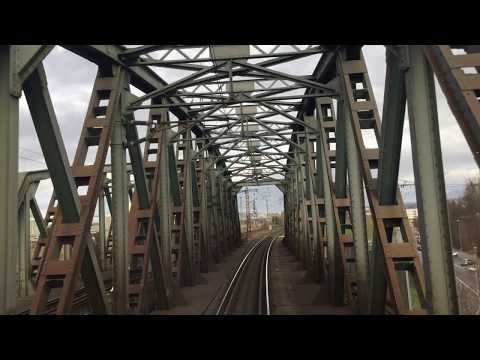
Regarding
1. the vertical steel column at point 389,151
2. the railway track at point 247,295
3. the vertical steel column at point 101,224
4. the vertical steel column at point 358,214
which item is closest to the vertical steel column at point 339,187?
the vertical steel column at point 358,214

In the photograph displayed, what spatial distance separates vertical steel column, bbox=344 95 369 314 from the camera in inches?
372

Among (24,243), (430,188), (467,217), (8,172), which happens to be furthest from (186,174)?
(467,217)

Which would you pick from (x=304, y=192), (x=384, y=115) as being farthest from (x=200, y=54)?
(x=304, y=192)

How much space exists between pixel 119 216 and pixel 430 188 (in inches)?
311

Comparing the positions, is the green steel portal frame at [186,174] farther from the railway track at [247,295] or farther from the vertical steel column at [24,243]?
the railway track at [247,295]

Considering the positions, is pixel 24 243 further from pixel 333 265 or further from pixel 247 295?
pixel 333 265

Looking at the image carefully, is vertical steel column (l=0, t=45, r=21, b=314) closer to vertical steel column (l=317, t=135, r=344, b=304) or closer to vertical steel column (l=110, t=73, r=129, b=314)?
vertical steel column (l=110, t=73, r=129, b=314)

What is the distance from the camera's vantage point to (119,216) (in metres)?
10.2

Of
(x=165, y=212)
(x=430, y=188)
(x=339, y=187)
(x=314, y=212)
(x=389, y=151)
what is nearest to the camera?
(x=430, y=188)

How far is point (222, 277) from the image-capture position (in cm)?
2250

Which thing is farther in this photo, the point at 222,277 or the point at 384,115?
the point at 222,277

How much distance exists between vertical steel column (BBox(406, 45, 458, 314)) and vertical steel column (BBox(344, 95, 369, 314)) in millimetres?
4006
